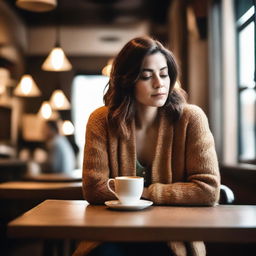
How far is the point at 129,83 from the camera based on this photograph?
196 centimetres

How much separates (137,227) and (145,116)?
0.88 metres

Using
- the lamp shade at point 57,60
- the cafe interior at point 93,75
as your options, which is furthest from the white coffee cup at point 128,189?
the lamp shade at point 57,60

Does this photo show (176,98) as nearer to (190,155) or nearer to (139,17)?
(190,155)

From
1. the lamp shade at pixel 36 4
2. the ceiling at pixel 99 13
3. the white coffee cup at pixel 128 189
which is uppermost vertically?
the ceiling at pixel 99 13

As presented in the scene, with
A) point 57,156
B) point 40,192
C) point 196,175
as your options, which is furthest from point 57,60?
point 196,175

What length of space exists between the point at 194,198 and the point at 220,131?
233 centimetres

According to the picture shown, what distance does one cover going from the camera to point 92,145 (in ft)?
6.32

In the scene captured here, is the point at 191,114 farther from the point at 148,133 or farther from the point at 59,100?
the point at 59,100

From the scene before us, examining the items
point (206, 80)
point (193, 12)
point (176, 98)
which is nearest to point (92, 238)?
point (176, 98)

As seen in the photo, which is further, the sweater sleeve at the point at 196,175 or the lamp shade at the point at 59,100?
the lamp shade at the point at 59,100

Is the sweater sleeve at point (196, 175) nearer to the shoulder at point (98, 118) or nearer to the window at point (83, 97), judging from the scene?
the shoulder at point (98, 118)

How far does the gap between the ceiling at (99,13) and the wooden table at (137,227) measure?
607 cm

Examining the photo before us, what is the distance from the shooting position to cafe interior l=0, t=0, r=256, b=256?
334cm

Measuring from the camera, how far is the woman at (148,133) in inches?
72.1
